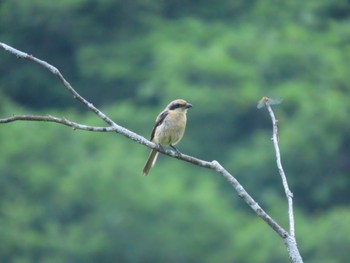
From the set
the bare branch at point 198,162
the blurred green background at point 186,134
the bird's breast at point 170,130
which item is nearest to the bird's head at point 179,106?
the bird's breast at point 170,130

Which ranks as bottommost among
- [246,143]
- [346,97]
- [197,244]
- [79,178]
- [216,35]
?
[197,244]

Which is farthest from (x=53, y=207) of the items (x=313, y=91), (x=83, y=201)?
(x=313, y=91)

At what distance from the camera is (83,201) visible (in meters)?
24.1

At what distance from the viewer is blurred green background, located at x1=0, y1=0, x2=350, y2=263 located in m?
23.0

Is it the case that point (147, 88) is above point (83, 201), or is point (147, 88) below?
above

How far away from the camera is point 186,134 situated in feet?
89.6

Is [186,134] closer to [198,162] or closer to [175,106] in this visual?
[175,106]

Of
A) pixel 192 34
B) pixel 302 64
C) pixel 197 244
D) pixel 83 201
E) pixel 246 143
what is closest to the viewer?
pixel 197 244

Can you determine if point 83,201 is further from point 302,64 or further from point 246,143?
point 302,64

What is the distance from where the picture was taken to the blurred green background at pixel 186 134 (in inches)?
907

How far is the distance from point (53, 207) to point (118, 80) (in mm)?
8530

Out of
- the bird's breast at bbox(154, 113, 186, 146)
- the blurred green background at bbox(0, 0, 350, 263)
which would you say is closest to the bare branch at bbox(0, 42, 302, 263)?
the bird's breast at bbox(154, 113, 186, 146)

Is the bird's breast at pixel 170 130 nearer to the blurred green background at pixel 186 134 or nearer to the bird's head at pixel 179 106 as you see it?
the bird's head at pixel 179 106

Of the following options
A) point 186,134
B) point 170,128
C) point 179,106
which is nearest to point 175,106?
point 179,106
